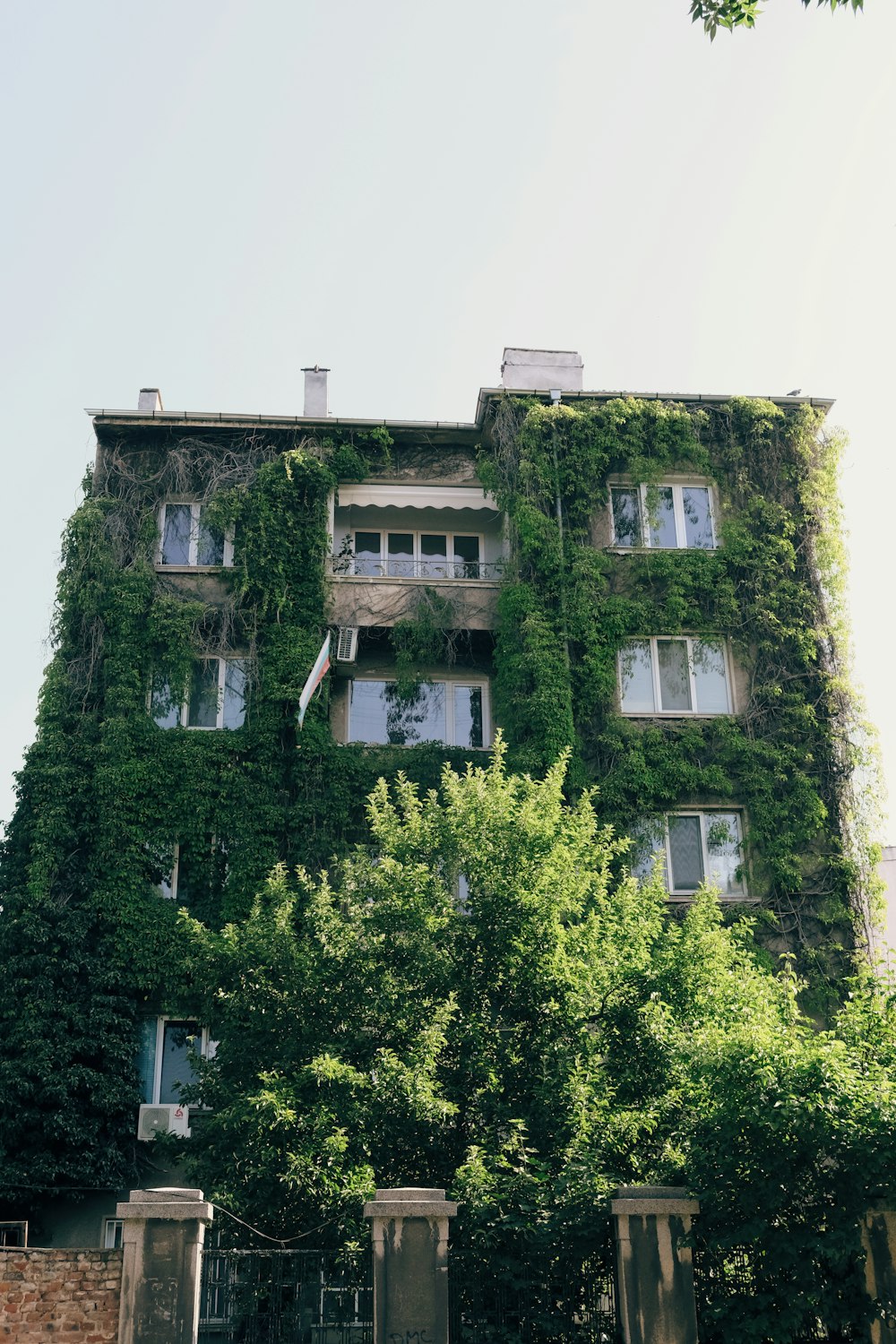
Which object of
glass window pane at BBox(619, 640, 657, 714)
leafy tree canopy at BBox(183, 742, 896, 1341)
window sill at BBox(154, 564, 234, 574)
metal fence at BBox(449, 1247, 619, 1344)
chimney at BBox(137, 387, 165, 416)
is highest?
chimney at BBox(137, 387, 165, 416)

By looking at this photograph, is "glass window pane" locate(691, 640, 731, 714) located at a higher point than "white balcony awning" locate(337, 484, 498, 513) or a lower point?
lower

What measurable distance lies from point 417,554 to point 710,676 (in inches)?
264

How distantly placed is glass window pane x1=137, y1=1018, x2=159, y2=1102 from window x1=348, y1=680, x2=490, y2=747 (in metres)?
6.68

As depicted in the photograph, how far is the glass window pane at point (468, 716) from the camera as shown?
27.2 metres

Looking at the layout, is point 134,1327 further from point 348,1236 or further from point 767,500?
point 767,500

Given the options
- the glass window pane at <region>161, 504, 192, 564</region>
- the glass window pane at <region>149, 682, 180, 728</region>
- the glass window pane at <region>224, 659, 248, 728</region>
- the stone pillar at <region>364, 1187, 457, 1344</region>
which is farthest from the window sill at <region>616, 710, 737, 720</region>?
the stone pillar at <region>364, 1187, 457, 1344</region>

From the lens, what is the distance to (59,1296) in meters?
11.8

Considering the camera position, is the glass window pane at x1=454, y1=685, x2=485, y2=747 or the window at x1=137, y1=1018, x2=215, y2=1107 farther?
the glass window pane at x1=454, y1=685, x2=485, y2=747

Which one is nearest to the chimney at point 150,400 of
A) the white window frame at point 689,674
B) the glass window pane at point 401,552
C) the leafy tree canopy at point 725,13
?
the glass window pane at point 401,552

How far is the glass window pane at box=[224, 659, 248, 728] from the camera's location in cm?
2659

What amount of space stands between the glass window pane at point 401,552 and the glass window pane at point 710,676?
611 cm

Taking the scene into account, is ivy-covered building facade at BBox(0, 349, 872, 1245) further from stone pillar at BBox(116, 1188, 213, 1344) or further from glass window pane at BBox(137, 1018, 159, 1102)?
stone pillar at BBox(116, 1188, 213, 1344)

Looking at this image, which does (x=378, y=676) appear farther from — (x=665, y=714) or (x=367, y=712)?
(x=665, y=714)

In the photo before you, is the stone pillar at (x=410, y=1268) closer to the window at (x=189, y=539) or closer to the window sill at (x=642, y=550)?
the window sill at (x=642, y=550)
